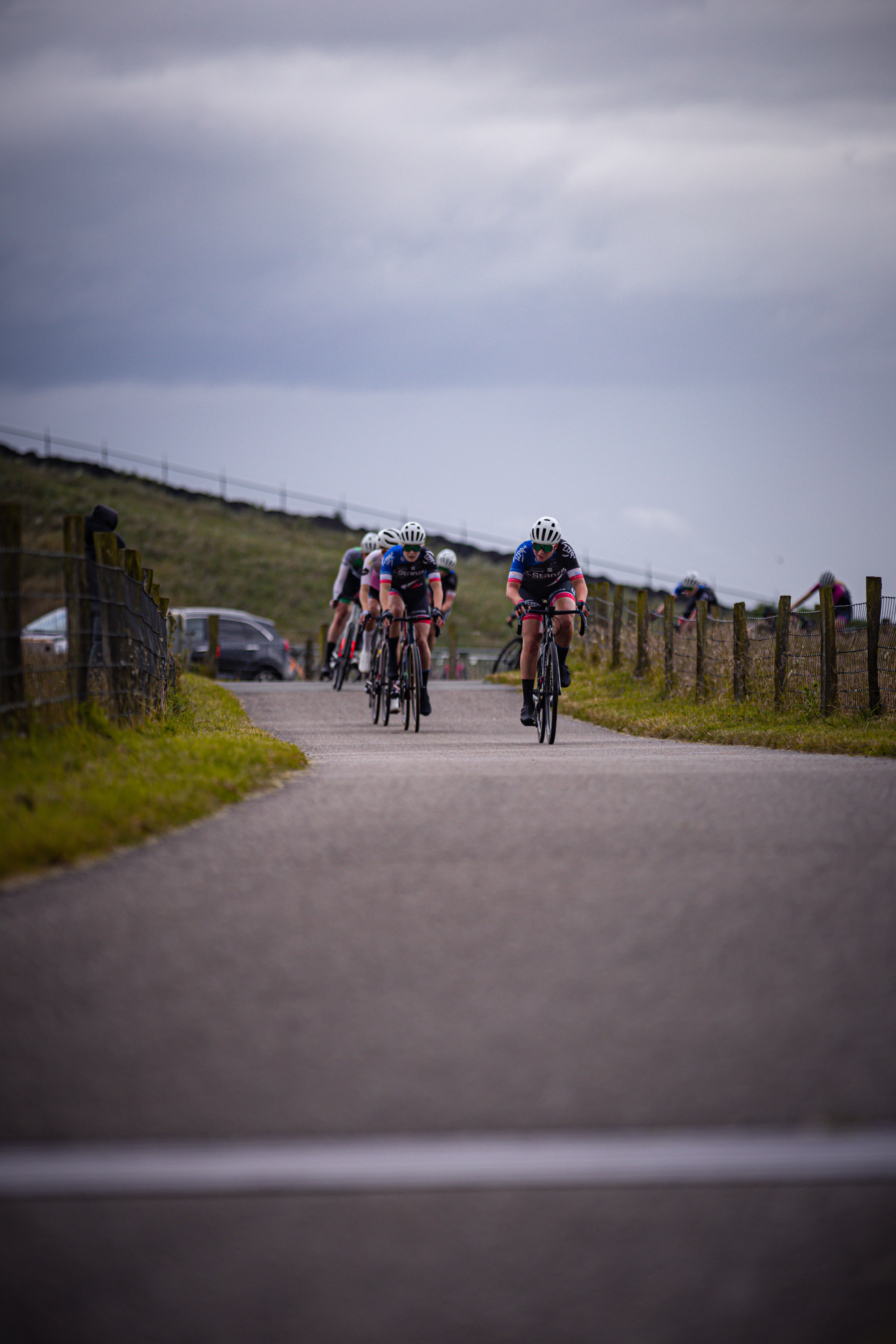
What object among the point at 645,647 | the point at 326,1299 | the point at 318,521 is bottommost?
the point at 326,1299

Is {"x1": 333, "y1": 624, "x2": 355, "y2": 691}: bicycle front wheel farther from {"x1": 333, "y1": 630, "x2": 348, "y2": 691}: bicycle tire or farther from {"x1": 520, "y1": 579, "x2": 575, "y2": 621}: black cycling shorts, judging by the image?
{"x1": 520, "y1": 579, "x2": 575, "y2": 621}: black cycling shorts

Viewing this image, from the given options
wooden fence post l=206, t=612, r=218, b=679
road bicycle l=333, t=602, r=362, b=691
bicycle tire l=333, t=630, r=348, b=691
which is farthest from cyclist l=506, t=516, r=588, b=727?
wooden fence post l=206, t=612, r=218, b=679

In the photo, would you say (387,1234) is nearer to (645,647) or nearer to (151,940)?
(151,940)

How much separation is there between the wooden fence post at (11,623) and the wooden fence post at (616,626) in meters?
16.0

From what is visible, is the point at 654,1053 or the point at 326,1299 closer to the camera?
the point at 326,1299

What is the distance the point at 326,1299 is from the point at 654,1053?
1363 millimetres

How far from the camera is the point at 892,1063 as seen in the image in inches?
149

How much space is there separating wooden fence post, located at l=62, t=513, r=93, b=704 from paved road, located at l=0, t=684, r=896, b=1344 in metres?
2.82

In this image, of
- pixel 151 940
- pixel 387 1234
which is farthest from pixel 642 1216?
pixel 151 940

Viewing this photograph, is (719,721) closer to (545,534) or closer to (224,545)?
(545,534)

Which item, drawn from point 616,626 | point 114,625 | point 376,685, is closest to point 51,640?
point 114,625

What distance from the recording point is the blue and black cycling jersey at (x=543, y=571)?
13672 millimetres

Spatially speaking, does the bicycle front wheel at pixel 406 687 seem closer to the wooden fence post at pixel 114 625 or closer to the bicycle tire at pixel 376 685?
the bicycle tire at pixel 376 685

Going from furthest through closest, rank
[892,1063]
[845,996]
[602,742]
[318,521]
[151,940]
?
[318,521], [602,742], [151,940], [845,996], [892,1063]
